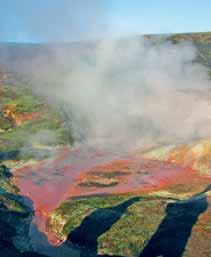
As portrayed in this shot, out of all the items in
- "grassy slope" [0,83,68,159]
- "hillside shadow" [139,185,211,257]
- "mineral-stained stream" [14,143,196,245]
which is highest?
"grassy slope" [0,83,68,159]

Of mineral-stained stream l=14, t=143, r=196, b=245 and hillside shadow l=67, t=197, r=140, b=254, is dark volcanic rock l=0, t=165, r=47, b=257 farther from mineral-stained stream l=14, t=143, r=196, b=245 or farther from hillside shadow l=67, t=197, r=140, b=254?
hillside shadow l=67, t=197, r=140, b=254

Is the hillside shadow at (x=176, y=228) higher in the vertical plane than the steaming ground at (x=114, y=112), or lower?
lower

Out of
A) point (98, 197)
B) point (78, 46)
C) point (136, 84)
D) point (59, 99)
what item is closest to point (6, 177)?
→ point (98, 197)

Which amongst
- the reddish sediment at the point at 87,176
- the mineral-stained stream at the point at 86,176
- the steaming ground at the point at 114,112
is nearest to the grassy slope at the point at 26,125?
the steaming ground at the point at 114,112

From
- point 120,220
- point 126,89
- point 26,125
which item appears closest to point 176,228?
point 120,220

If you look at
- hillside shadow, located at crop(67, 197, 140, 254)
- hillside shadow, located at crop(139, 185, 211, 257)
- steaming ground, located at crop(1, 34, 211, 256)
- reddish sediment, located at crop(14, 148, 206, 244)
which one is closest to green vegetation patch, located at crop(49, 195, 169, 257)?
hillside shadow, located at crop(67, 197, 140, 254)

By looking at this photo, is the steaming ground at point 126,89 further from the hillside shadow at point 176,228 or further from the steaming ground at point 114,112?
the hillside shadow at point 176,228
